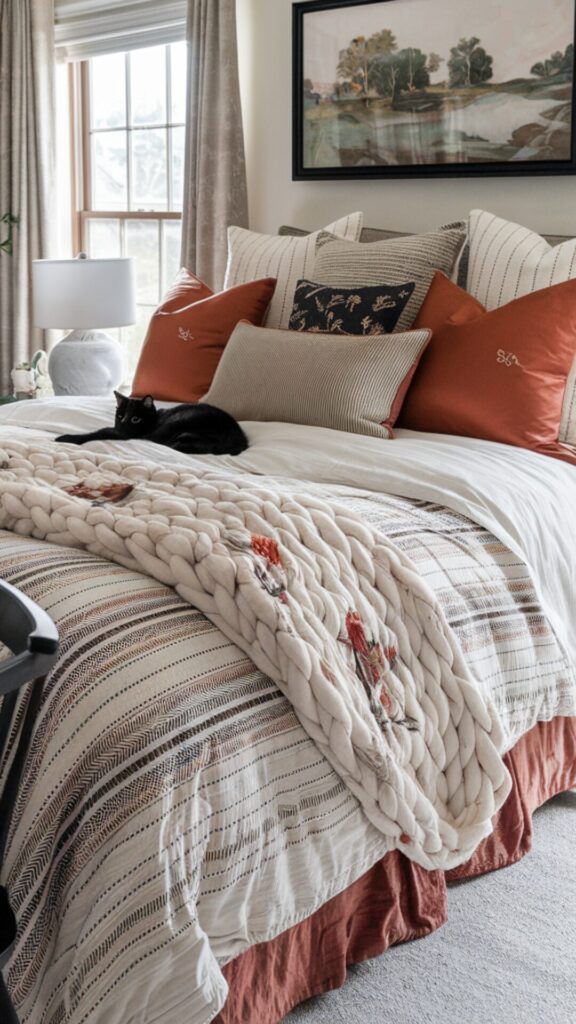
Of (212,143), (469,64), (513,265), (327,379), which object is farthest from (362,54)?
(327,379)

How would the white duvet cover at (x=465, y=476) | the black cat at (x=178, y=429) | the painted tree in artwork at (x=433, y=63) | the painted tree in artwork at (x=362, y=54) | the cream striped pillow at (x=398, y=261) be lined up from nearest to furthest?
1. the white duvet cover at (x=465, y=476)
2. the black cat at (x=178, y=429)
3. the cream striped pillow at (x=398, y=261)
4. the painted tree in artwork at (x=433, y=63)
5. the painted tree in artwork at (x=362, y=54)

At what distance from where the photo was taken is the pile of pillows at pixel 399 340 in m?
2.58

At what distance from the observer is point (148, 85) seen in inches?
176

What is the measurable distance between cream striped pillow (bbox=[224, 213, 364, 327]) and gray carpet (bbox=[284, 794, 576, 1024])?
173 centimetres

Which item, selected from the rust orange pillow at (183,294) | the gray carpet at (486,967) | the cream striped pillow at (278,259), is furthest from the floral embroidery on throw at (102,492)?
the rust orange pillow at (183,294)

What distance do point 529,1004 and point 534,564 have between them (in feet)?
2.70

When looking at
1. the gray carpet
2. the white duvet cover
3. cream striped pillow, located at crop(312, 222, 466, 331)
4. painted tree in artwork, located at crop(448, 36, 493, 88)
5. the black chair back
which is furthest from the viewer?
painted tree in artwork, located at crop(448, 36, 493, 88)

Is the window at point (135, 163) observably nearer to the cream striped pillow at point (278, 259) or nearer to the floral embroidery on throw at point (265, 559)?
the cream striped pillow at point (278, 259)

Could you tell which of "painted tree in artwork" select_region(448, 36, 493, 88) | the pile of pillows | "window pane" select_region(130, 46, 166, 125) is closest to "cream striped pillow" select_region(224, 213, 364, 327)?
the pile of pillows

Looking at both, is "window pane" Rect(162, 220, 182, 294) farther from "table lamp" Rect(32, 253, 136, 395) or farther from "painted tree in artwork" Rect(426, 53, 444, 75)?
"painted tree in artwork" Rect(426, 53, 444, 75)

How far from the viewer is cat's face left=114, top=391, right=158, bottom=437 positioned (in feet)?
8.70

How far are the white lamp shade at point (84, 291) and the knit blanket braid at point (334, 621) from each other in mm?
2092

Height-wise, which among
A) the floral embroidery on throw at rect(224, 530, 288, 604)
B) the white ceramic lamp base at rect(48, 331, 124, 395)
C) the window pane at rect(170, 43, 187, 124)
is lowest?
the floral embroidery on throw at rect(224, 530, 288, 604)

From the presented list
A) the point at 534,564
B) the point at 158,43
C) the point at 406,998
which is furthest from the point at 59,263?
the point at 406,998
